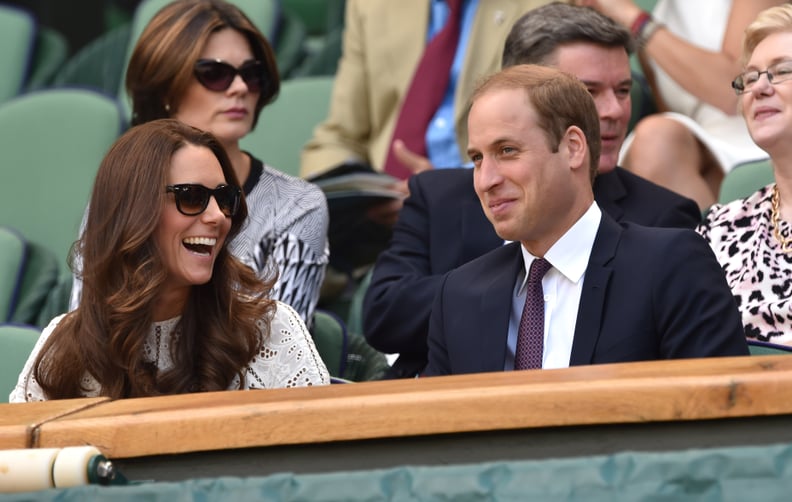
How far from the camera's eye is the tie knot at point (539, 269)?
1998 mm

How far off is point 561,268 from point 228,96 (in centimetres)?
118

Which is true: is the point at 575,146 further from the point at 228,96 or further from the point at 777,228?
the point at 228,96

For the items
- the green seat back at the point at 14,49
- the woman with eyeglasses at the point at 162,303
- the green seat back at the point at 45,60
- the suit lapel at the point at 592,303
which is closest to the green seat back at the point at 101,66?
the green seat back at the point at 45,60

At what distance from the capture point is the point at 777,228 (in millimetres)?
2410

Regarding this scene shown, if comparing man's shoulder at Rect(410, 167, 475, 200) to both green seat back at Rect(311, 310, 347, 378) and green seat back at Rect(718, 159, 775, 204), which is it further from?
green seat back at Rect(718, 159, 775, 204)

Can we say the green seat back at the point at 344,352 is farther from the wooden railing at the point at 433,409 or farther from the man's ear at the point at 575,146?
the wooden railing at the point at 433,409

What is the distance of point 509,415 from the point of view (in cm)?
128

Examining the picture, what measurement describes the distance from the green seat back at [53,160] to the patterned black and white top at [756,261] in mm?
1884

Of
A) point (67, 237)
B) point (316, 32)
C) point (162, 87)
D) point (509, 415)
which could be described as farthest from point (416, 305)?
point (316, 32)

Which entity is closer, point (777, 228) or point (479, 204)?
point (777, 228)

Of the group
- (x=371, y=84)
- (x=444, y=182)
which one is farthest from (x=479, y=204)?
(x=371, y=84)

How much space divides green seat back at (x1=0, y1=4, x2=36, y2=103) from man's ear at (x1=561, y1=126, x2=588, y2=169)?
9.51ft

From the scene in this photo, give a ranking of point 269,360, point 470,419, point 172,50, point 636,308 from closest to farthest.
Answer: point 470,419, point 636,308, point 269,360, point 172,50

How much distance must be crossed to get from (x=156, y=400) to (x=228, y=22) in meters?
1.62
